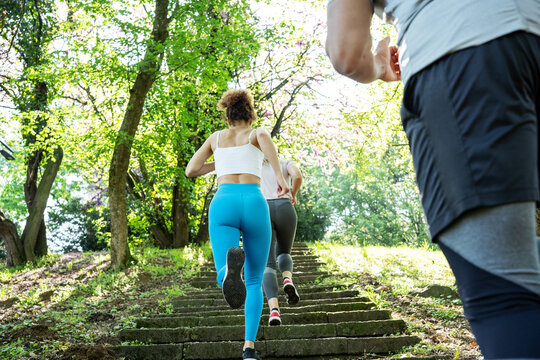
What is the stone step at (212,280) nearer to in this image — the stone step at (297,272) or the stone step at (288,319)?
the stone step at (297,272)

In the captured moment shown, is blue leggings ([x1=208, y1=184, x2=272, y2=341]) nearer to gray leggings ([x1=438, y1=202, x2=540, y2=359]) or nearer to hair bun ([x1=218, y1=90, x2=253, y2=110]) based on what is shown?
hair bun ([x1=218, y1=90, x2=253, y2=110])

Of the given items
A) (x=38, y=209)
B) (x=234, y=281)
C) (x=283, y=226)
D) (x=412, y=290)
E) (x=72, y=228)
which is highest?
(x=38, y=209)

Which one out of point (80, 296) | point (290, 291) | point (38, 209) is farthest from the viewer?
point (38, 209)

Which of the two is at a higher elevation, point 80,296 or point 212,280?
point 80,296

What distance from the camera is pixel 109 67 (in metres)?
11.2

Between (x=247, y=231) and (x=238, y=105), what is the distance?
1.15m

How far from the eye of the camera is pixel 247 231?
155 inches

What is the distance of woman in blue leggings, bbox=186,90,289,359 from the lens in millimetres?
3857

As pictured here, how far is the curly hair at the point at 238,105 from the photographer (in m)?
4.26

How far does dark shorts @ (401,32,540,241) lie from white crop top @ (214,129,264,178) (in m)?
3.09

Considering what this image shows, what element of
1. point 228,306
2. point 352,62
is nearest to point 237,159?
point 352,62

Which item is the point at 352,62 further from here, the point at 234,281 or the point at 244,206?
the point at 244,206

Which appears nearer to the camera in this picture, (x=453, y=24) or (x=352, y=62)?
(x=453, y=24)

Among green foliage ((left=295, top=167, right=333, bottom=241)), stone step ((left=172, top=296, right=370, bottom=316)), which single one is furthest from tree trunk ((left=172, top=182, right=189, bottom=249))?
stone step ((left=172, top=296, right=370, bottom=316))
